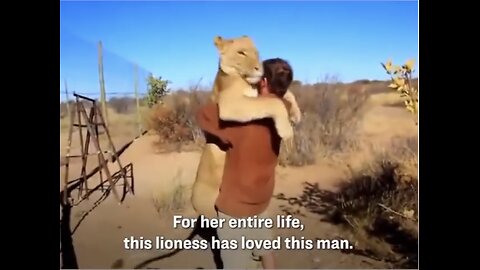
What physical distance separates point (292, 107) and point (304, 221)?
1.75 ft

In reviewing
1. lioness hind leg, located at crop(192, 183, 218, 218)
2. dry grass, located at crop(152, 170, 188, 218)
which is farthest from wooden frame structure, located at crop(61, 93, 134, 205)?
lioness hind leg, located at crop(192, 183, 218, 218)

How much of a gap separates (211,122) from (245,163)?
0.24 metres

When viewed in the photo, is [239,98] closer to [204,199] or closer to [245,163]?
[245,163]

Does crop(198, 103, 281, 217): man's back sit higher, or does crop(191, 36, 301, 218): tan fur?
crop(191, 36, 301, 218): tan fur

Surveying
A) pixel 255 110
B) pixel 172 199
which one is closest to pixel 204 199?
pixel 172 199

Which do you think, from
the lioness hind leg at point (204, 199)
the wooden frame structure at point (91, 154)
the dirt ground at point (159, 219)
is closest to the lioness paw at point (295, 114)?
the dirt ground at point (159, 219)

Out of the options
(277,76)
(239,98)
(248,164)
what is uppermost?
(277,76)

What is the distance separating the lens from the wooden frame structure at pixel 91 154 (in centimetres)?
268

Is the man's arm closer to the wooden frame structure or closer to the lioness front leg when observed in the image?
the lioness front leg

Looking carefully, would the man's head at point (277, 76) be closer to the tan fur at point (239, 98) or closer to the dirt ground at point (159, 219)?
the tan fur at point (239, 98)

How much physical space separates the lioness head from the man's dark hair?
5cm

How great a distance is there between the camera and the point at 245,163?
2.64 m

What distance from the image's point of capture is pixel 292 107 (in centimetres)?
263

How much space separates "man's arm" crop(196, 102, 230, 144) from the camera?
2.62 m
